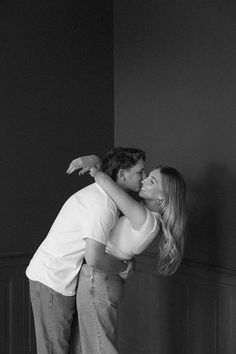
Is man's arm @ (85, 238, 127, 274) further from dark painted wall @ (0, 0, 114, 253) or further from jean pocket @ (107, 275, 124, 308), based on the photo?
dark painted wall @ (0, 0, 114, 253)

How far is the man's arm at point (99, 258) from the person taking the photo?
2.31m

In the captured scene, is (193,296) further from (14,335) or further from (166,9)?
(166,9)

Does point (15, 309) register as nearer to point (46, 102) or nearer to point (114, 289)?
point (114, 289)

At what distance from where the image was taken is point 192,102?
3188mm

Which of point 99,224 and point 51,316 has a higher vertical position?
point 99,224

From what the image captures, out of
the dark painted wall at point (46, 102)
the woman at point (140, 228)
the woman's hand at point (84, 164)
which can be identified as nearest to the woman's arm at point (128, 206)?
the woman at point (140, 228)

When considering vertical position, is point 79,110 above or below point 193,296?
above

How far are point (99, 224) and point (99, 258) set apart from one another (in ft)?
0.50

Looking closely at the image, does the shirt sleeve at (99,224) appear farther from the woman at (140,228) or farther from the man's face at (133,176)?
the man's face at (133,176)

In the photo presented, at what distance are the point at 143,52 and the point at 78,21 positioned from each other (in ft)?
1.78

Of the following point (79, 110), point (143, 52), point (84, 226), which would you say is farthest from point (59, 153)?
point (84, 226)

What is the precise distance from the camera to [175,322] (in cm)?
329

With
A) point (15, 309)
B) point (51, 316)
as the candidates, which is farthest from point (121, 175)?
point (15, 309)

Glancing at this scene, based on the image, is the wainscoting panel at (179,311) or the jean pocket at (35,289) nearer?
the jean pocket at (35,289)
